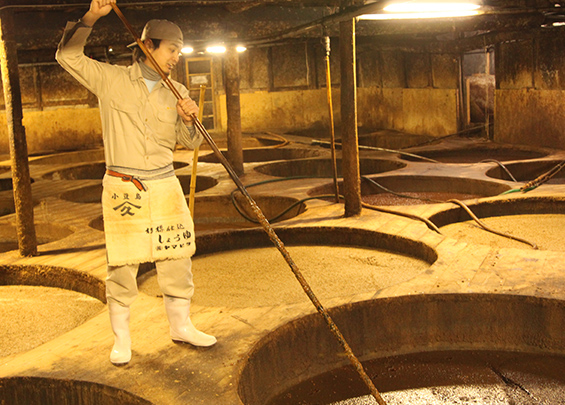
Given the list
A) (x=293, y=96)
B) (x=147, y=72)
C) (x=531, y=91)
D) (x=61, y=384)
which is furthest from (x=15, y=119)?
(x=293, y=96)

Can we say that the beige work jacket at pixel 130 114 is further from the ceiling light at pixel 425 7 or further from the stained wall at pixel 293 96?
the stained wall at pixel 293 96

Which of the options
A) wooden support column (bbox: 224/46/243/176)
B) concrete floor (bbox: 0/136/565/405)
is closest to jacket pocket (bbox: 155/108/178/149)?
concrete floor (bbox: 0/136/565/405)

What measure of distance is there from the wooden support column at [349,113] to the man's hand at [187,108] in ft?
11.4

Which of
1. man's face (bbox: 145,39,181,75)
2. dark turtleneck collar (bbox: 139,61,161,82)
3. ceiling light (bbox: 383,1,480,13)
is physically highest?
ceiling light (bbox: 383,1,480,13)

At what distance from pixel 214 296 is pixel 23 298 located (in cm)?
168

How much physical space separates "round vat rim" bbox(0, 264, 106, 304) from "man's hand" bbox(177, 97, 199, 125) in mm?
2558

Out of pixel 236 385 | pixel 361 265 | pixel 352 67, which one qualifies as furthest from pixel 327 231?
pixel 236 385

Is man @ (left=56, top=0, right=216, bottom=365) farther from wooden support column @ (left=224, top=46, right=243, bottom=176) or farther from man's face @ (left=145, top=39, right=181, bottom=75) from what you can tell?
wooden support column @ (left=224, top=46, right=243, bottom=176)

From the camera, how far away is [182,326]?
3648mm

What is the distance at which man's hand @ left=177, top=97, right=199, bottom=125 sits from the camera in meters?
3.17

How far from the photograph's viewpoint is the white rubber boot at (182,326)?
3.57m

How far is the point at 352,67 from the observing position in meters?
6.46

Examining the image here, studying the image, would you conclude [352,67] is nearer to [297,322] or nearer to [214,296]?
[214,296]

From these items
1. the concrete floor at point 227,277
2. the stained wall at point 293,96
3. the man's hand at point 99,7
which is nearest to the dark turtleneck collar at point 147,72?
the man's hand at point 99,7
